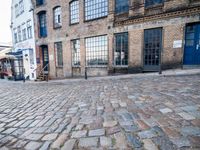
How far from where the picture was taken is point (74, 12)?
15344 mm

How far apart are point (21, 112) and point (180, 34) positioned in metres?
9.83

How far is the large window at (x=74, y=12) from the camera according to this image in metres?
15.1

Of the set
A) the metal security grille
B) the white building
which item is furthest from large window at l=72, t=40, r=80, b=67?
the metal security grille

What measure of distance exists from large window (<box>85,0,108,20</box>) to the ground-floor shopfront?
1758mm

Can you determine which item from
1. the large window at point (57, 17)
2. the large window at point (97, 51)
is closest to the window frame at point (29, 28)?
the large window at point (57, 17)

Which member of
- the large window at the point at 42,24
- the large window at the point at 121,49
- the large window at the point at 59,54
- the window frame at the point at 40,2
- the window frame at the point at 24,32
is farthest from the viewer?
the window frame at the point at 24,32

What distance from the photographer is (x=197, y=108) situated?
3971 mm

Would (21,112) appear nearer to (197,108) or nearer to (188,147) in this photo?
(188,147)

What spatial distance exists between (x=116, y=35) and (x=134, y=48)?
201 centimetres

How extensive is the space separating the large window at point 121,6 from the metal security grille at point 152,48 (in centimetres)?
255

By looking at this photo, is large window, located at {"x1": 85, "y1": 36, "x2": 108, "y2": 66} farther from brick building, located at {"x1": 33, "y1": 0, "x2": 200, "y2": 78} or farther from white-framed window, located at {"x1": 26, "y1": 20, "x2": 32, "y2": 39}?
white-framed window, located at {"x1": 26, "y1": 20, "x2": 32, "y2": 39}

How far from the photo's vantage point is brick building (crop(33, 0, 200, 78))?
10.1m

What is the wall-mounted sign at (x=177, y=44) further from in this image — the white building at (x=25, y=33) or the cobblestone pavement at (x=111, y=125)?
the white building at (x=25, y=33)

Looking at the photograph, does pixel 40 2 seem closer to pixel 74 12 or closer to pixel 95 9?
pixel 74 12
